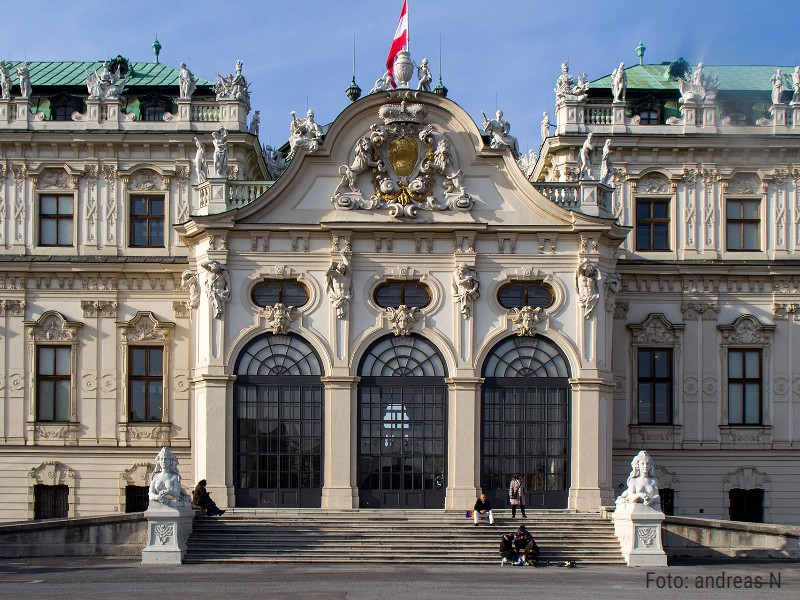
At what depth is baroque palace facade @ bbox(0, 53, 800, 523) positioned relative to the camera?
4228 centimetres

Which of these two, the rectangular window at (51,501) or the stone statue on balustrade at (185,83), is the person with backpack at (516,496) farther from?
the stone statue on balustrade at (185,83)

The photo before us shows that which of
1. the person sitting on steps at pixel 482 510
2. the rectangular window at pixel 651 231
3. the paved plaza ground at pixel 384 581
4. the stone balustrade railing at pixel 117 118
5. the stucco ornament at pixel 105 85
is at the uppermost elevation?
the stucco ornament at pixel 105 85

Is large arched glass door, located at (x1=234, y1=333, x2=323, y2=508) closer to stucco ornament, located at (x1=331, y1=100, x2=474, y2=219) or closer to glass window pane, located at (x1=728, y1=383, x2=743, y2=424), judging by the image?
stucco ornament, located at (x1=331, y1=100, x2=474, y2=219)

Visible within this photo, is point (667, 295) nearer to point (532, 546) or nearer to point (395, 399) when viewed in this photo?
point (395, 399)

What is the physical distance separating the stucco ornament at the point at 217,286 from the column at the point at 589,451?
11.0 m

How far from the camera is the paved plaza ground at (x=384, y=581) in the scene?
98.6 ft

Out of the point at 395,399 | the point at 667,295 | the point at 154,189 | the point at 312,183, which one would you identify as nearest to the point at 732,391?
the point at 667,295

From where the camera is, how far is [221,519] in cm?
3925

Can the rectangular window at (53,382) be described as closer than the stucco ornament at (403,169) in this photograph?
No

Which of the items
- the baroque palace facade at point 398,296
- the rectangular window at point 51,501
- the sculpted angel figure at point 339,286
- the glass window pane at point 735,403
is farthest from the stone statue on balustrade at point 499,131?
the rectangular window at point 51,501

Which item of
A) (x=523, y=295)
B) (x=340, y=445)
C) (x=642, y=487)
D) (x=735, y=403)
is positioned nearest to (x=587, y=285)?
(x=523, y=295)

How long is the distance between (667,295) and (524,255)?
723 cm

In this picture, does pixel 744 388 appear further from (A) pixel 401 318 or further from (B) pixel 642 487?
(A) pixel 401 318

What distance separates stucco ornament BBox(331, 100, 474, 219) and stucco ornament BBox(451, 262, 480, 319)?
76.2 inches
